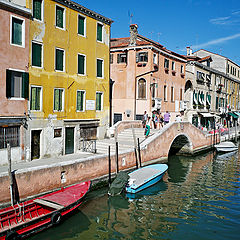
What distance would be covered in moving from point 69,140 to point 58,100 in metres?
2.71

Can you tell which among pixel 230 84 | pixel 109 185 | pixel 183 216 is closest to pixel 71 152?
pixel 109 185

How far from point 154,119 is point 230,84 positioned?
2759 cm

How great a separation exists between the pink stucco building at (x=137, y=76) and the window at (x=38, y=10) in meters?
11.9

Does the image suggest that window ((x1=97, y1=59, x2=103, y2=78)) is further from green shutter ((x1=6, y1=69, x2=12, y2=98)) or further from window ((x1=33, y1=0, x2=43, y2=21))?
green shutter ((x1=6, y1=69, x2=12, y2=98))

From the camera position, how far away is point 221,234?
1095 cm

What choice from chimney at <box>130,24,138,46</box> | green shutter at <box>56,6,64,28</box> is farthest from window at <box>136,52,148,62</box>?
green shutter at <box>56,6,64,28</box>

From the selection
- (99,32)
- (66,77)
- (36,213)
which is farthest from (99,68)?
(36,213)

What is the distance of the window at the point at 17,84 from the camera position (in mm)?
14625

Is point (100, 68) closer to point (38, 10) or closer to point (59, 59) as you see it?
point (59, 59)

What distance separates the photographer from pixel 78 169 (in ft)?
46.7

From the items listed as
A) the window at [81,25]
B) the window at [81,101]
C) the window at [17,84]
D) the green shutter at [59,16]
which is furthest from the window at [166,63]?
the window at [17,84]

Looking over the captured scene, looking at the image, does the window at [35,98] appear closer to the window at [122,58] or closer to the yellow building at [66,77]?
the yellow building at [66,77]

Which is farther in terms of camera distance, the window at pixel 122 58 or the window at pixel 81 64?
the window at pixel 122 58

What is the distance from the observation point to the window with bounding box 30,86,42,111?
15938mm
